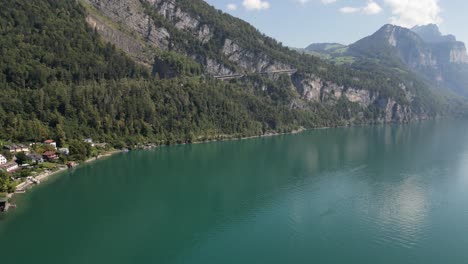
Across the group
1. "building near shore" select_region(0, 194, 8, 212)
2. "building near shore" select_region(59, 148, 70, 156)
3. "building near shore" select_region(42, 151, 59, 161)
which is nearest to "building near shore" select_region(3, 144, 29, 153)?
"building near shore" select_region(42, 151, 59, 161)

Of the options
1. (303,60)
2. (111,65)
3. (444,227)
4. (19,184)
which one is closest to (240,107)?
(111,65)

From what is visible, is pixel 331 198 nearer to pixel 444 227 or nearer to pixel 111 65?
pixel 444 227

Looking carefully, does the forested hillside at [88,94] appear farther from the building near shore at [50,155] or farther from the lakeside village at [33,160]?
the building near shore at [50,155]

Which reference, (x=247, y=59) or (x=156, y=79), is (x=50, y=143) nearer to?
(x=156, y=79)

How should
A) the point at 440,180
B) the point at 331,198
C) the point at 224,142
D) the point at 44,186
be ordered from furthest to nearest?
the point at 224,142
the point at 440,180
the point at 44,186
the point at 331,198

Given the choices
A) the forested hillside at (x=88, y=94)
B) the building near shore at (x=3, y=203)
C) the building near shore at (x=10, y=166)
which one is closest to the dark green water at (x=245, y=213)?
the building near shore at (x=3, y=203)

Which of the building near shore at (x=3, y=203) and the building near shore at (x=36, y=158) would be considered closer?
the building near shore at (x=3, y=203)
